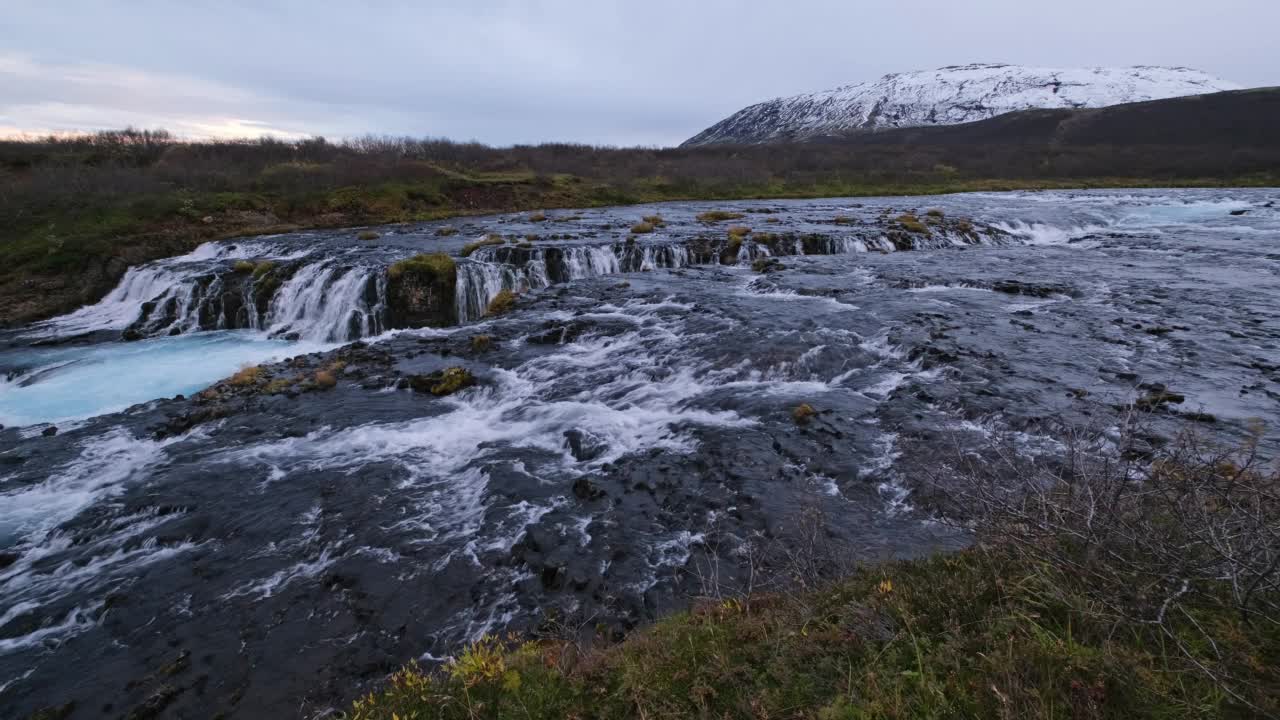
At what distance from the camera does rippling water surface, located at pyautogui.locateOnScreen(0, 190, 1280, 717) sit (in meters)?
5.84

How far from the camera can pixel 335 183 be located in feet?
127

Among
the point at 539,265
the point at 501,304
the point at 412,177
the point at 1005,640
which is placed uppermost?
the point at 412,177

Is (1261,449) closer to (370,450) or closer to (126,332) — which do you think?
(370,450)

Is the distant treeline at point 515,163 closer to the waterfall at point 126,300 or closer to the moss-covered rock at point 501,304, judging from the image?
the waterfall at point 126,300

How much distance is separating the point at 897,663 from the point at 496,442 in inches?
297

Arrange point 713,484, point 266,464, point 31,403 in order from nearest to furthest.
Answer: point 713,484, point 266,464, point 31,403

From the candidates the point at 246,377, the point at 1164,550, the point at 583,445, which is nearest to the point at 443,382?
the point at 583,445

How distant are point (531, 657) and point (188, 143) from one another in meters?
62.7

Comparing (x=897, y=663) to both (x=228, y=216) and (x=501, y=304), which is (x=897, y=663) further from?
(x=228, y=216)

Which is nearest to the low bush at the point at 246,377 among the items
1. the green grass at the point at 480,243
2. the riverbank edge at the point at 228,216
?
the green grass at the point at 480,243

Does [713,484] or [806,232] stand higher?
[806,232]

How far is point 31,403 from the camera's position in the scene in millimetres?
12750

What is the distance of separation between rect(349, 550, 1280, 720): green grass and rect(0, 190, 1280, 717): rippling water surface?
1.87m

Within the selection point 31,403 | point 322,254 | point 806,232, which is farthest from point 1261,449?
point 322,254
